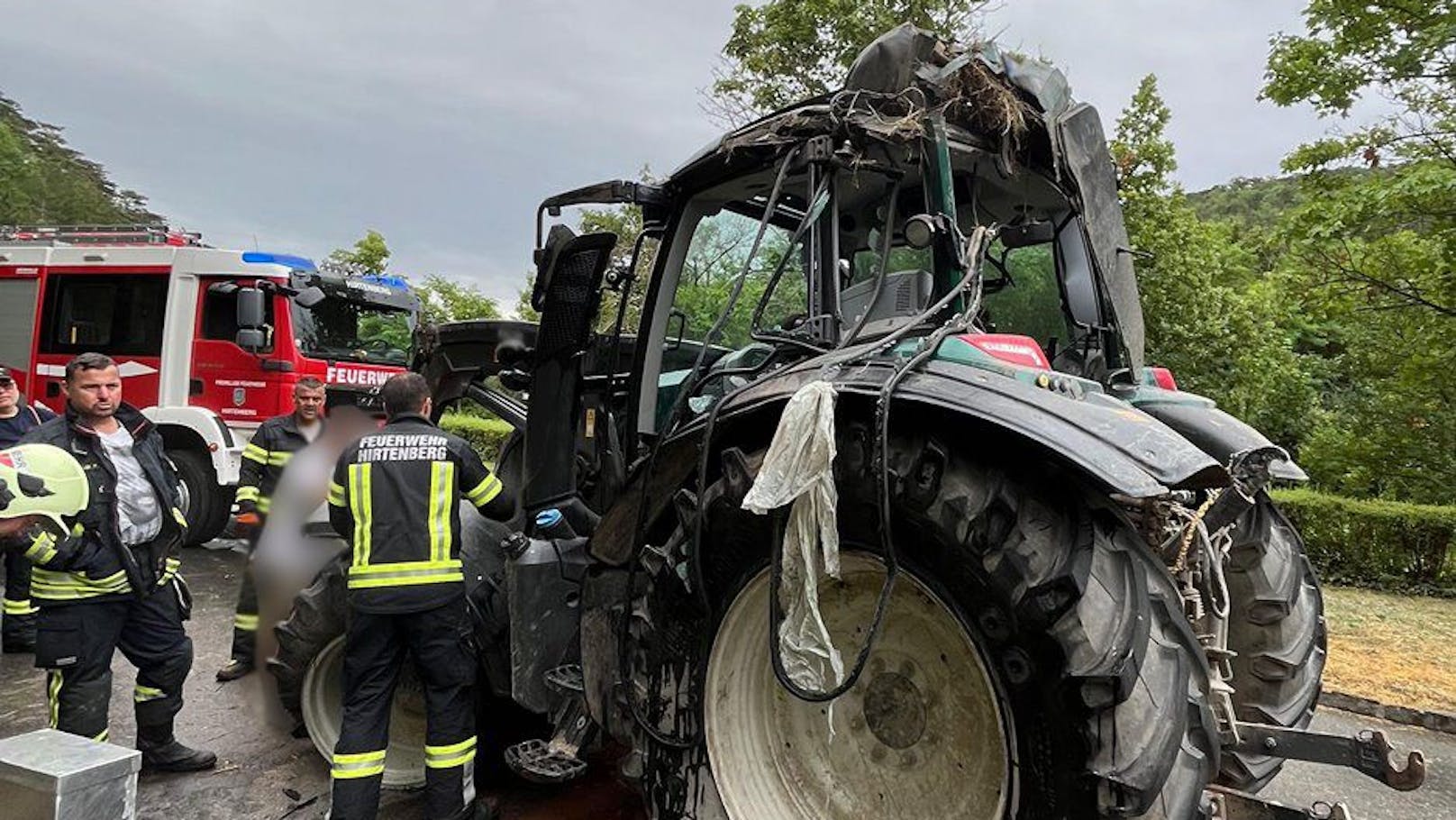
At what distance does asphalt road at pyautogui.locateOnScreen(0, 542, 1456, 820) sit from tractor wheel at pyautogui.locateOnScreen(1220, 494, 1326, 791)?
1264mm

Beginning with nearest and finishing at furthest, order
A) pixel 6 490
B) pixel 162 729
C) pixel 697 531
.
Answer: pixel 697 531 → pixel 6 490 → pixel 162 729

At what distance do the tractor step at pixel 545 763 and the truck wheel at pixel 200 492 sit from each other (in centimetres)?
701

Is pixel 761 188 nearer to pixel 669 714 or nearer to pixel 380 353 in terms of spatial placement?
pixel 669 714

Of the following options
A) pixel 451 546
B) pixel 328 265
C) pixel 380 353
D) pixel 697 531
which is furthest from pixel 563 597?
pixel 328 265

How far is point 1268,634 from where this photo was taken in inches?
119

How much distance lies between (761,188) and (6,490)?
9.82 feet

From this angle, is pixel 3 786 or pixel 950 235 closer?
pixel 3 786

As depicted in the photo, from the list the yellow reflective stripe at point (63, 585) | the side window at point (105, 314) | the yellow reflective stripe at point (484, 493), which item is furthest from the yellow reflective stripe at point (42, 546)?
the side window at point (105, 314)

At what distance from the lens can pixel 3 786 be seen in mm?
2240

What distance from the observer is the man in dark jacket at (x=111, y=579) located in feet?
11.9

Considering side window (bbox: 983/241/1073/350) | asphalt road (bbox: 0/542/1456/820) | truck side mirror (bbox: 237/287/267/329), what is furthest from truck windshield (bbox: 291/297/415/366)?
side window (bbox: 983/241/1073/350)

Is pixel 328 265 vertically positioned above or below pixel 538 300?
above

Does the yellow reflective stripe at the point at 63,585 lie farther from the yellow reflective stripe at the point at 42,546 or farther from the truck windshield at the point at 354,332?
the truck windshield at the point at 354,332

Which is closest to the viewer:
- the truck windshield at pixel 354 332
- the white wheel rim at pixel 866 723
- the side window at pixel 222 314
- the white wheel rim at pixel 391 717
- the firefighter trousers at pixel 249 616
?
the white wheel rim at pixel 866 723
